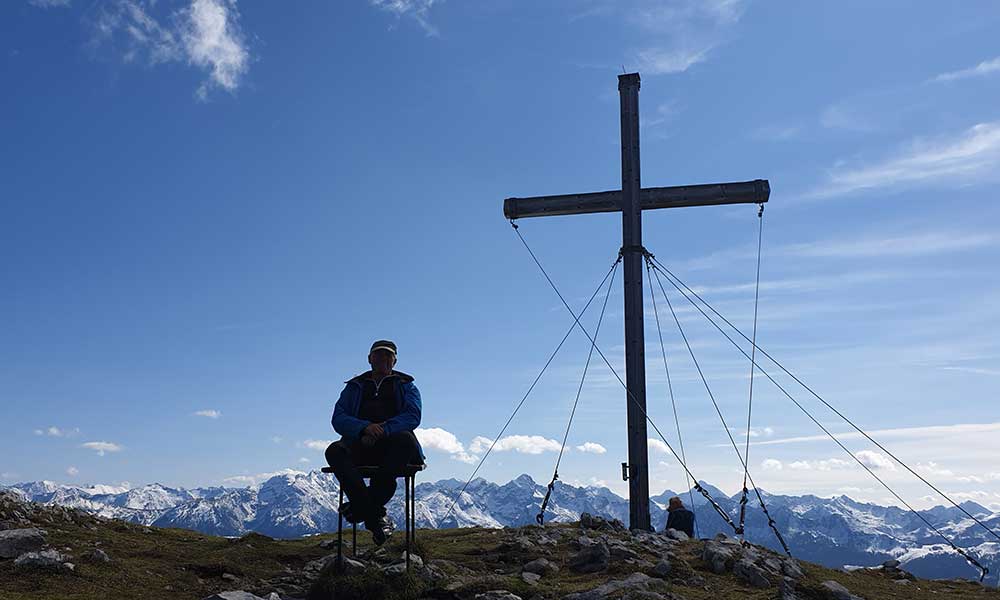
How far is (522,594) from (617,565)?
2564mm

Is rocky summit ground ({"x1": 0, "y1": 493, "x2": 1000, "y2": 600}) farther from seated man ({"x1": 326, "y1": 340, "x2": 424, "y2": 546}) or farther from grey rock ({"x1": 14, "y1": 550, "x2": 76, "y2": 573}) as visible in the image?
seated man ({"x1": 326, "y1": 340, "x2": 424, "y2": 546})

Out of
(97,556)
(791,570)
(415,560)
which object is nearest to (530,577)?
(415,560)

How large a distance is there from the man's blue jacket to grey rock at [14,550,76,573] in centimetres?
399

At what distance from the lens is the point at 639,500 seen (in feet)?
59.6

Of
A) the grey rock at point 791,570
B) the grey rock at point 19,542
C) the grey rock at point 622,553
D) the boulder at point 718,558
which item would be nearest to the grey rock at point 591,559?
the grey rock at point 622,553

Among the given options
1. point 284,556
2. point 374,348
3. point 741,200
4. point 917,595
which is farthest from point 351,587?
point 741,200

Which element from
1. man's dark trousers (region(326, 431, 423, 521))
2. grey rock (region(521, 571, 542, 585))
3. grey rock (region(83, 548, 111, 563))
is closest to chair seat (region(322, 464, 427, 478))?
man's dark trousers (region(326, 431, 423, 521))

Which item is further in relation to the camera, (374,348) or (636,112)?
(636,112)

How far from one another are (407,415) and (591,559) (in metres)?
4.08

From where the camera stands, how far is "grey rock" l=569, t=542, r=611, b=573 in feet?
39.2

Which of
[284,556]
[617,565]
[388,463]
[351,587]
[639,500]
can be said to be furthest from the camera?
[639,500]

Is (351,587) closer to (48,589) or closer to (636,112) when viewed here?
(48,589)

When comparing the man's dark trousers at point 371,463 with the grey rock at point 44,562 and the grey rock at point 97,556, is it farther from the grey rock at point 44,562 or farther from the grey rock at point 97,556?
the grey rock at point 97,556

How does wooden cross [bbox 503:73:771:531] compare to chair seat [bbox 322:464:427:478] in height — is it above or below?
above
